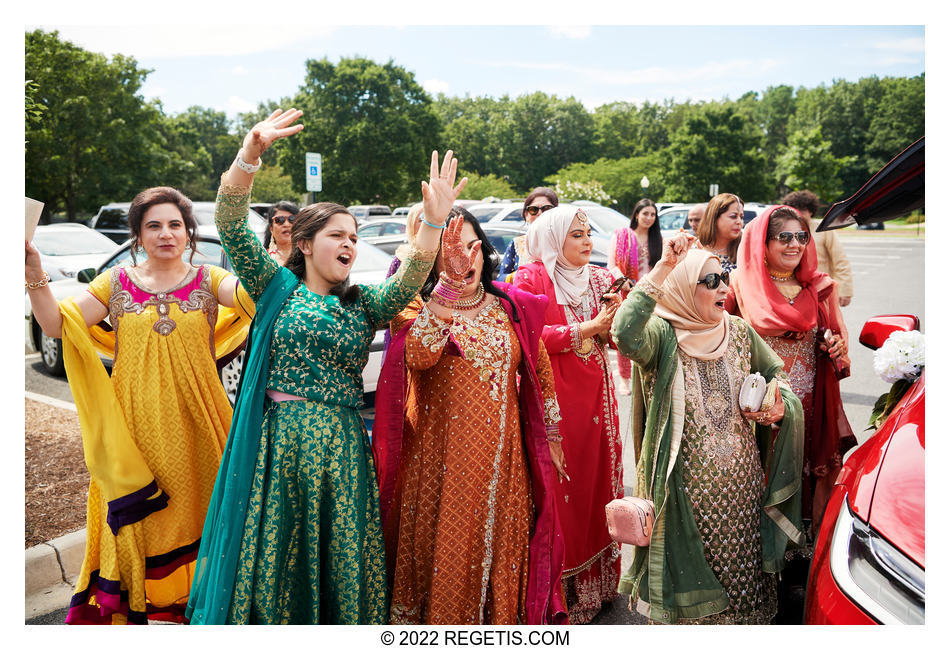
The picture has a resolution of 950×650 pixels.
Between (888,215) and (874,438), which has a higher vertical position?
(888,215)

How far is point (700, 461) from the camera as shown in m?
2.84

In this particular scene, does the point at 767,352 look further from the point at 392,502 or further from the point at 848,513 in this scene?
the point at 392,502

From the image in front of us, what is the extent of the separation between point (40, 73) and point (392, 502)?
68.7ft

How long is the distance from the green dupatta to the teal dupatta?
1288mm

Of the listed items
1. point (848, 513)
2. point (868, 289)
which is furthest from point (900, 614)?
point (868, 289)

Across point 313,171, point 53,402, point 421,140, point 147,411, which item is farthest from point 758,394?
point 421,140

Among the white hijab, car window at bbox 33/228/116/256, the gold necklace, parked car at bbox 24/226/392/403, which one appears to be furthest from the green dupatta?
car window at bbox 33/228/116/256

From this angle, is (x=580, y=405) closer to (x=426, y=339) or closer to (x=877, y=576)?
(x=426, y=339)

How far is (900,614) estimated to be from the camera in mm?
1908

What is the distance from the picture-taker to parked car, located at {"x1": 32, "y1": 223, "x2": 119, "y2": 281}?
10.5m

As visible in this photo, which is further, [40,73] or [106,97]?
[106,97]

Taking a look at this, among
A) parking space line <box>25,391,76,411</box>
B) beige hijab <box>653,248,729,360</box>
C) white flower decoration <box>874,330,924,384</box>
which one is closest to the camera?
white flower decoration <box>874,330,924,384</box>

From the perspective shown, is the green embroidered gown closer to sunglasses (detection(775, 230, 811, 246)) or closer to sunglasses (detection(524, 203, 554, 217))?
sunglasses (detection(775, 230, 811, 246))

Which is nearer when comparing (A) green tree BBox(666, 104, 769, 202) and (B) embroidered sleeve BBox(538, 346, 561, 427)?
(B) embroidered sleeve BBox(538, 346, 561, 427)
